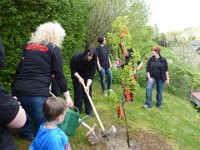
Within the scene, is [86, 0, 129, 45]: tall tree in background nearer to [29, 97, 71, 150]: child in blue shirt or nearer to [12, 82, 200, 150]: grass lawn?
[12, 82, 200, 150]: grass lawn

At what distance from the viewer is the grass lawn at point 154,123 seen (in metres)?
6.29

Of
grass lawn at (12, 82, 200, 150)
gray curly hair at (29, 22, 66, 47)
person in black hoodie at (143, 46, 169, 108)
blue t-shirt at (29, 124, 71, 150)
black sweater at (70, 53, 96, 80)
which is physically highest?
gray curly hair at (29, 22, 66, 47)

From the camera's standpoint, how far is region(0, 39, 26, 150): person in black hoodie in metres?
2.27

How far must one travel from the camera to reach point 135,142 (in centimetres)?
616

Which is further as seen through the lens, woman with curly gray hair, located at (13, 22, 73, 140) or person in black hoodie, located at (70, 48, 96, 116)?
person in black hoodie, located at (70, 48, 96, 116)

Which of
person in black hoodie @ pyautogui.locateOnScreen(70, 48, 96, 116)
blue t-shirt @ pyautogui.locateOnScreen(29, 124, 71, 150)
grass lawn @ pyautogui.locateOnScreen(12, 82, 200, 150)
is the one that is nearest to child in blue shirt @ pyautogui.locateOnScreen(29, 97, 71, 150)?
blue t-shirt @ pyautogui.locateOnScreen(29, 124, 71, 150)

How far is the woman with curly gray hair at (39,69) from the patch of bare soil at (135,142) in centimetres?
188

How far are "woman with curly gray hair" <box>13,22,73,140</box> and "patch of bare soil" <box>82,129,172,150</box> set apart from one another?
188 cm

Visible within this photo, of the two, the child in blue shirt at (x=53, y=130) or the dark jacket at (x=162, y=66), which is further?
the dark jacket at (x=162, y=66)

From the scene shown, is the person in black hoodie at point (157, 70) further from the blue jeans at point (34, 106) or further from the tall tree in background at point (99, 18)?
the tall tree in background at point (99, 18)

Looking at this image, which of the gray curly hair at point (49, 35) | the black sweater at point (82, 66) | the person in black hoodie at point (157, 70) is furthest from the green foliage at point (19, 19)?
the person in black hoodie at point (157, 70)

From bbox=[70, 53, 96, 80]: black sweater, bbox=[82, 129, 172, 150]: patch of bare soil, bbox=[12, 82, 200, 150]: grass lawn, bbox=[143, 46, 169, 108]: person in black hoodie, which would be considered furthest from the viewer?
bbox=[143, 46, 169, 108]: person in black hoodie

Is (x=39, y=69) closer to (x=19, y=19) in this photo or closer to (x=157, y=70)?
(x=19, y=19)

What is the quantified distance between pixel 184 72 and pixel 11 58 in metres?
9.02
